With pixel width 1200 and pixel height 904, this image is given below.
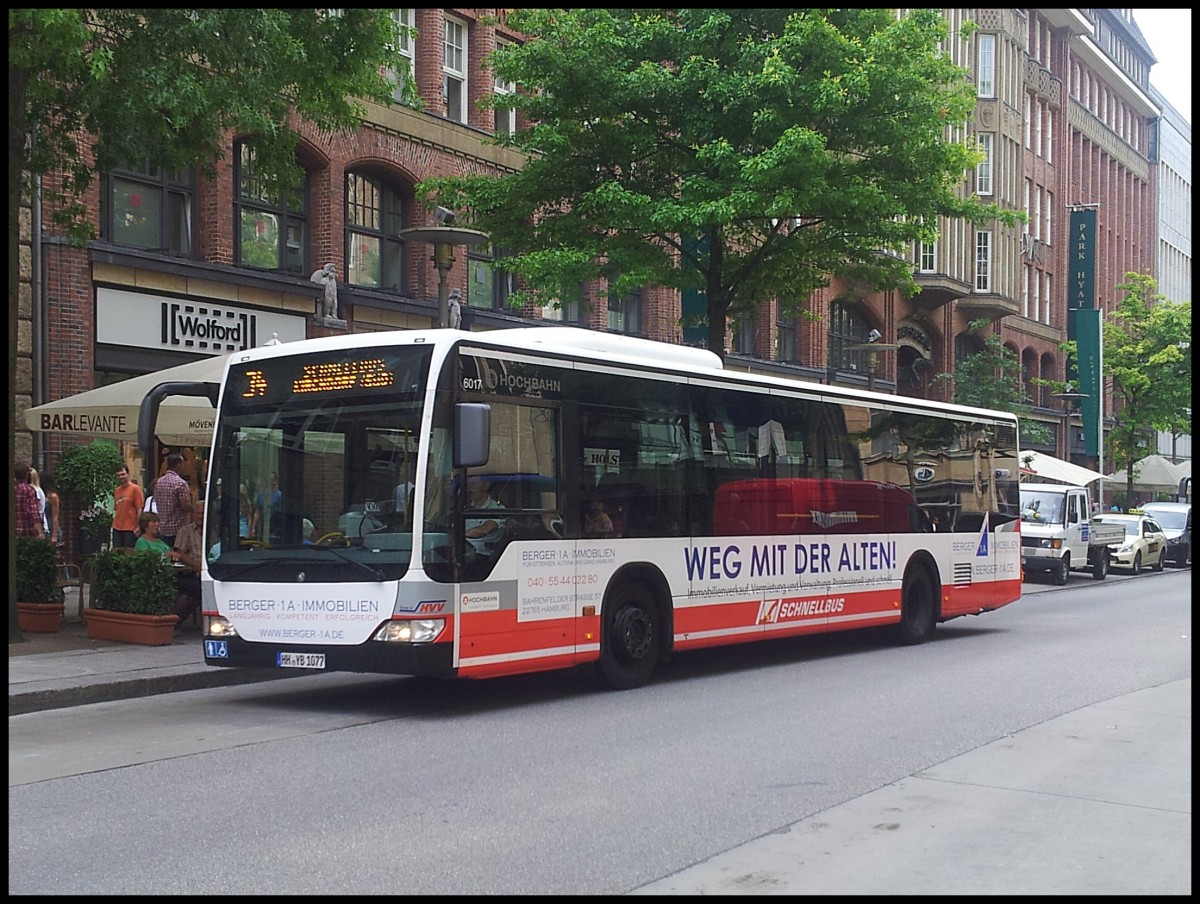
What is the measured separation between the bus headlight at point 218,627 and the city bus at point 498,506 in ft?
0.05

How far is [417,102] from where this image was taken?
15711mm

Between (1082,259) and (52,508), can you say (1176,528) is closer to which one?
(1082,259)

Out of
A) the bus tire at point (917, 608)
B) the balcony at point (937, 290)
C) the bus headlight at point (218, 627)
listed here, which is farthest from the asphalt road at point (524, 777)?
the balcony at point (937, 290)

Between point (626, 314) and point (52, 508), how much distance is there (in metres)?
17.0

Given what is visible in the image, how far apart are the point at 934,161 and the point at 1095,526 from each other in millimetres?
14226

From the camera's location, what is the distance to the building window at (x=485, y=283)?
29172 mm

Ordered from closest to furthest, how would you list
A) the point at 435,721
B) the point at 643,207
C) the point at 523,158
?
the point at 435,721 → the point at 643,207 → the point at 523,158

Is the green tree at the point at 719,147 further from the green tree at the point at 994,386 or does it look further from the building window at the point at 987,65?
the building window at the point at 987,65

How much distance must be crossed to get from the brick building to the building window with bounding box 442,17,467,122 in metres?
0.04

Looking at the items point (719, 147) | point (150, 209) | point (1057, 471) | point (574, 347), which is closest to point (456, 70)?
point (150, 209)

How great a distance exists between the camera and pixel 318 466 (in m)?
10.9

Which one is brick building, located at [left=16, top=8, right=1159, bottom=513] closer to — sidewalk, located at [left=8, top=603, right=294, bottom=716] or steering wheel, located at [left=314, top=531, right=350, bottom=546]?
sidewalk, located at [left=8, top=603, right=294, bottom=716]

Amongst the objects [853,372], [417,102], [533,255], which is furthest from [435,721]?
[853,372]

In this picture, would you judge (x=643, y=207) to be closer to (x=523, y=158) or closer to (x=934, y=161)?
(x=934, y=161)
